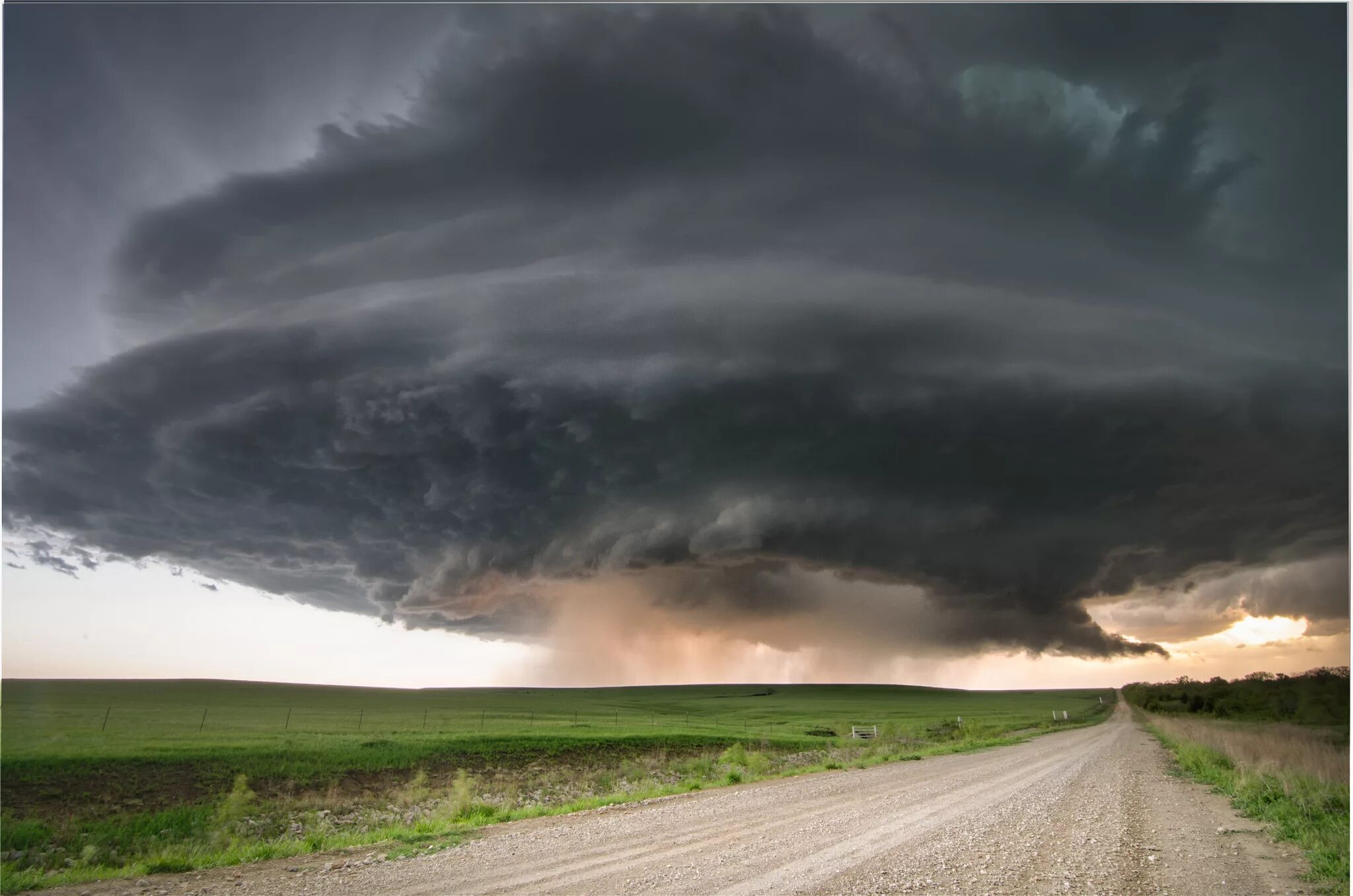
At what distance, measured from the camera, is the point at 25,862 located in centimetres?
2212

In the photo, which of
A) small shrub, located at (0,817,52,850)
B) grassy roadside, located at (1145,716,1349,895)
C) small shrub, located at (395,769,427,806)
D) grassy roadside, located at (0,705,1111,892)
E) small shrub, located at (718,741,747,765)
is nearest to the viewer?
grassy roadside, located at (1145,716,1349,895)

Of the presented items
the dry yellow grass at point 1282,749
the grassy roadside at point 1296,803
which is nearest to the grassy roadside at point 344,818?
the dry yellow grass at point 1282,749

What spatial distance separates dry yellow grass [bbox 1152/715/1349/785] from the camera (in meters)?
18.4

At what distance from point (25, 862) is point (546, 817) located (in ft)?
51.9

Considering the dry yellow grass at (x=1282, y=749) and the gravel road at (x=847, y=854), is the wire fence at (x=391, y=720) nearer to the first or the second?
the dry yellow grass at (x=1282, y=749)

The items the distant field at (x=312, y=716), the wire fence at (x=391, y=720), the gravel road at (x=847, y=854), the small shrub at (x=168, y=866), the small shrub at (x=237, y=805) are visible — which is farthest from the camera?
the wire fence at (x=391, y=720)

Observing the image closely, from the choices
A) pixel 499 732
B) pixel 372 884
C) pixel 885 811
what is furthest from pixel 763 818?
pixel 499 732

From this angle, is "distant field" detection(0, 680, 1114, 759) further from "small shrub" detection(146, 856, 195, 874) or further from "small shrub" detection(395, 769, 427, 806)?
"small shrub" detection(146, 856, 195, 874)

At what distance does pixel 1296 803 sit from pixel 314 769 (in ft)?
132

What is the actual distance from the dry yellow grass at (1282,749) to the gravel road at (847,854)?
221 centimetres

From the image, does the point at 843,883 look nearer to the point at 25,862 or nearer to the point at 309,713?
the point at 25,862

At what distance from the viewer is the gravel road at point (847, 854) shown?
11.3 metres

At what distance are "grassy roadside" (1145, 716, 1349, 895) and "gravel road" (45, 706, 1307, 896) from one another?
475mm

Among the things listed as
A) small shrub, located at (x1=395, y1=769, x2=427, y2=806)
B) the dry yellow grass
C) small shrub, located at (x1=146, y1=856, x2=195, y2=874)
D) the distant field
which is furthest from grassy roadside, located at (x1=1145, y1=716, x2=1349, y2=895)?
the distant field
